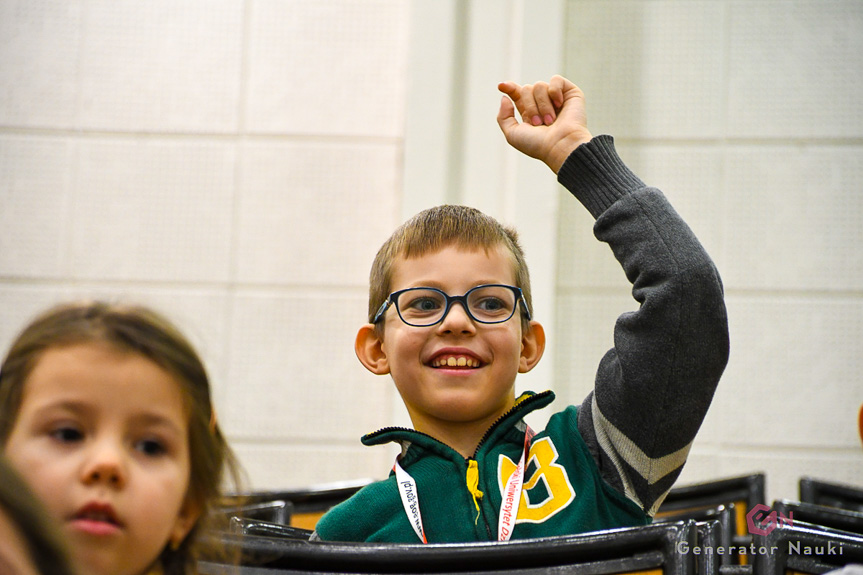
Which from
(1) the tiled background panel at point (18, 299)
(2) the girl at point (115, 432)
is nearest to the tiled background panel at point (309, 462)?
(1) the tiled background panel at point (18, 299)

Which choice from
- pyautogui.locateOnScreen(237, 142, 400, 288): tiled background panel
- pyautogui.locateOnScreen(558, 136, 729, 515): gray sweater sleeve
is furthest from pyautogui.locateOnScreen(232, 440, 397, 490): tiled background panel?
pyautogui.locateOnScreen(558, 136, 729, 515): gray sweater sleeve

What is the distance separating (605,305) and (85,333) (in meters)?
2.42

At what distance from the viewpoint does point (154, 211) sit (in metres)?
3.21

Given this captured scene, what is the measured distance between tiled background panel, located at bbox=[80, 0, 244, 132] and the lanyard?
2231mm

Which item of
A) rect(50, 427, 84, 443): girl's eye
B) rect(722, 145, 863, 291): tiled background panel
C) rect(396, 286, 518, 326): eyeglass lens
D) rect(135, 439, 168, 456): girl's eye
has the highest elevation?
rect(722, 145, 863, 291): tiled background panel

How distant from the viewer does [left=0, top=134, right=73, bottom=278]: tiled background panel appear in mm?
3211

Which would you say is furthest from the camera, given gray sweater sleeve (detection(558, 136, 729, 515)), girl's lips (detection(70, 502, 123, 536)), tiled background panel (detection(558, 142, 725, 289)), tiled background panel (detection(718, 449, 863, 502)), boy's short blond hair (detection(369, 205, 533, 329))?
tiled background panel (detection(558, 142, 725, 289))

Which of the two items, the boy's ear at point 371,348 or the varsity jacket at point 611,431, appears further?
the boy's ear at point 371,348

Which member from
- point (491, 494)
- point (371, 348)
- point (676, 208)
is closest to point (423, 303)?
point (371, 348)

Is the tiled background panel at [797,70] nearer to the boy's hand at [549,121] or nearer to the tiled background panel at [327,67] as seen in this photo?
the tiled background panel at [327,67]

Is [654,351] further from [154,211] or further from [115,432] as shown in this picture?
[154,211]

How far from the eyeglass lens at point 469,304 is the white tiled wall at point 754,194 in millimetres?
1695

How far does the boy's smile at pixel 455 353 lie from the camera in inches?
54.3

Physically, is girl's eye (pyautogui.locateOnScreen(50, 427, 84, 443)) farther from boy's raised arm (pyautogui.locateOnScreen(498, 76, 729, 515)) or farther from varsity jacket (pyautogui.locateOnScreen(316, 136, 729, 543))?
boy's raised arm (pyautogui.locateOnScreen(498, 76, 729, 515))
